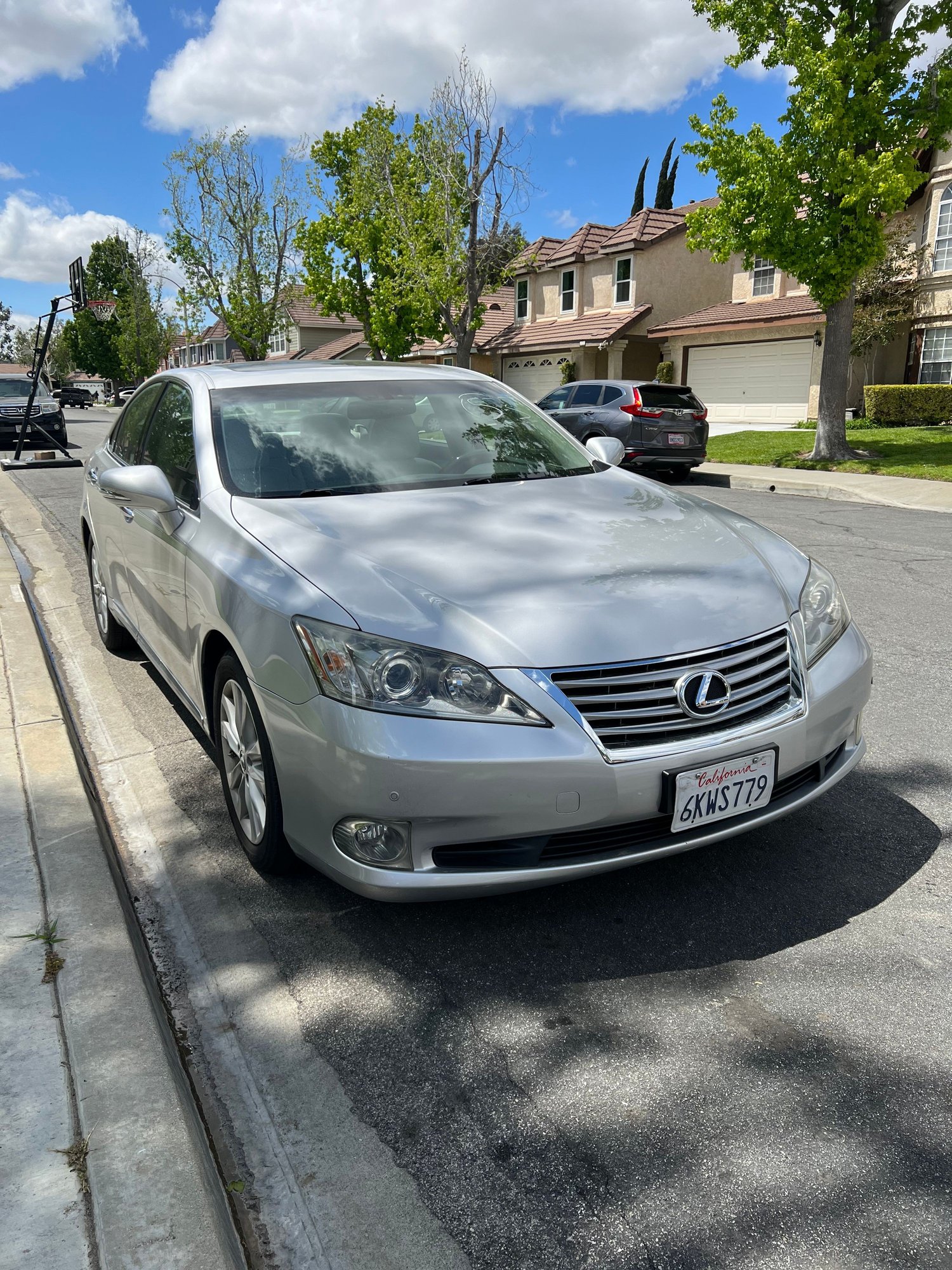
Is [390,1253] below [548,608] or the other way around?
below

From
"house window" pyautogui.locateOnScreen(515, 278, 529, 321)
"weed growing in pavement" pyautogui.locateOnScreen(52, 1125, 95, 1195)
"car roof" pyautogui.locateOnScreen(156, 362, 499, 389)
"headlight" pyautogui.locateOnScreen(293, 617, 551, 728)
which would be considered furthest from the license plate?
"house window" pyautogui.locateOnScreen(515, 278, 529, 321)

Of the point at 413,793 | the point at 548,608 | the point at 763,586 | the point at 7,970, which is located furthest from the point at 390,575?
the point at 7,970

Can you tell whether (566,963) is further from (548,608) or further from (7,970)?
(7,970)

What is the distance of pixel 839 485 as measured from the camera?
47.9ft

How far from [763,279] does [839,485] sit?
17.7 m

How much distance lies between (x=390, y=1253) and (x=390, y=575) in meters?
1.64

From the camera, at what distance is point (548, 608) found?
2.66m

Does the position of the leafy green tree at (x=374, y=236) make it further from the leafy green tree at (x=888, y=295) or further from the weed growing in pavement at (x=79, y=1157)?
the weed growing in pavement at (x=79, y=1157)

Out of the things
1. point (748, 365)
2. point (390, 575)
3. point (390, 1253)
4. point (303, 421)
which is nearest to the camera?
point (390, 1253)

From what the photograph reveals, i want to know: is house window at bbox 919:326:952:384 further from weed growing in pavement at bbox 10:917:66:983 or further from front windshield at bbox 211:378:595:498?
weed growing in pavement at bbox 10:917:66:983

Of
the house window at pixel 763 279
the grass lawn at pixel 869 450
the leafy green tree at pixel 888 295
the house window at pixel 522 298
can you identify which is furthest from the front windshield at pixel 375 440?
the house window at pixel 522 298

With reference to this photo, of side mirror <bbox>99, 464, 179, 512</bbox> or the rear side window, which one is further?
the rear side window

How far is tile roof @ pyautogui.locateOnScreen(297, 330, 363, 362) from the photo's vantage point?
4984cm

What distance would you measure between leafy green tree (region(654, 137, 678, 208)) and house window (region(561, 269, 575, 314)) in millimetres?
17936
